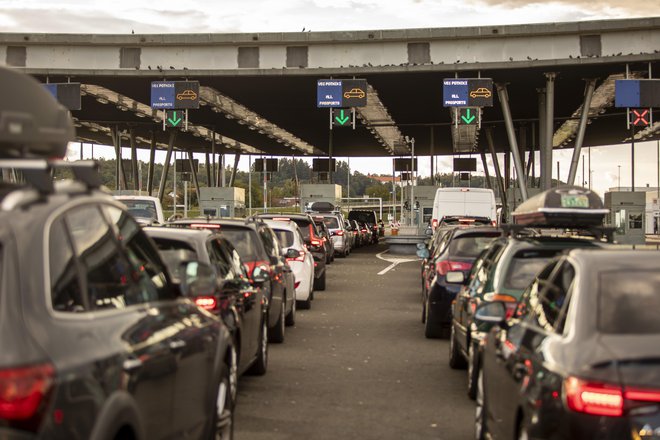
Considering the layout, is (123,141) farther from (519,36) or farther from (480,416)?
(480,416)

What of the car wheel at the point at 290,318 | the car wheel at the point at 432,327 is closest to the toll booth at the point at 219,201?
the car wheel at the point at 290,318

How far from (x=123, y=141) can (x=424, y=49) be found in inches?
1782

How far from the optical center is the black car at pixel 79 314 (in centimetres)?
387

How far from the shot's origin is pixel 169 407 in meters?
5.52

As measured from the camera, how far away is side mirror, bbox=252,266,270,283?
12888 millimetres

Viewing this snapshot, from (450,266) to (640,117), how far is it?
101 ft

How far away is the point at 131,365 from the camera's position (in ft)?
15.8

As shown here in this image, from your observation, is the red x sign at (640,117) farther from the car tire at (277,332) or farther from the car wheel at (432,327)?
the car tire at (277,332)

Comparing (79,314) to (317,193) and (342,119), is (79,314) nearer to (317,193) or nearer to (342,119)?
(342,119)

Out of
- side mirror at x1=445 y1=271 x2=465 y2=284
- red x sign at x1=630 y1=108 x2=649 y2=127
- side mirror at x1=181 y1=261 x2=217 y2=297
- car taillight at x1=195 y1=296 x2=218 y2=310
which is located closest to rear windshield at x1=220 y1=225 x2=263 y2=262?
side mirror at x1=445 y1=271 x2=465 y2=284

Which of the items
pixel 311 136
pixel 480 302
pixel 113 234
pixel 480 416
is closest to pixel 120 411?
pixel 113 234

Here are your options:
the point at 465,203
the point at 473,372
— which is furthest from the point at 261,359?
the point at 465,203

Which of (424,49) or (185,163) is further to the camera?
(185,163)

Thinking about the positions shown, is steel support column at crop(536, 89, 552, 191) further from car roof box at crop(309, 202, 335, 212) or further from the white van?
car roof box at crop(309, 202, 335, 212)
